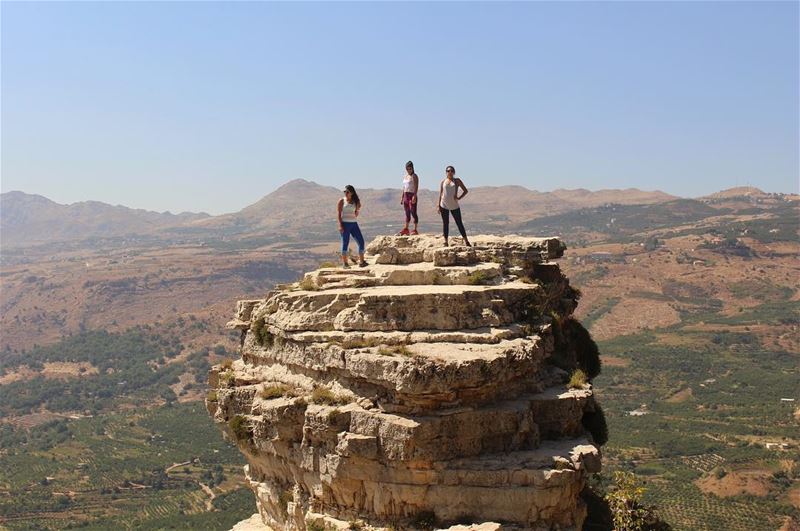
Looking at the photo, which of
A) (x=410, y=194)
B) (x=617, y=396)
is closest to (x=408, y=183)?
A: (x=410, y=194)

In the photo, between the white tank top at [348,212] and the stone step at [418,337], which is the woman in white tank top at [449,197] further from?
the stone step at [418,337]

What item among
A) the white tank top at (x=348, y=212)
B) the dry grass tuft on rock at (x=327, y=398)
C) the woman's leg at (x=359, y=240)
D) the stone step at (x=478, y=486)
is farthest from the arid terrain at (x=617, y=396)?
the dry grass tuft on rock at (x=327, y=398)

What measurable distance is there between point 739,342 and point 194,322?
368 ft

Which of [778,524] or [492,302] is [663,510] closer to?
[778,524]

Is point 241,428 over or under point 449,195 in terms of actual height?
under

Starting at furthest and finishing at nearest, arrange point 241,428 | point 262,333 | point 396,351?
point 262,333 < point 241,428 < point 396,351

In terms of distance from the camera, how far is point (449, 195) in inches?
802

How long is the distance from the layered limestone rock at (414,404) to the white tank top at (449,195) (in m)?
1.40

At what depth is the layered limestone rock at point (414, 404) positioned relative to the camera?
14406 millimetres

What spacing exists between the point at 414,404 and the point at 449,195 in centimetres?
720

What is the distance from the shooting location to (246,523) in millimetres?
20938

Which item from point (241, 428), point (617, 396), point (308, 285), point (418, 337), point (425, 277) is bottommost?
point (617, 396)

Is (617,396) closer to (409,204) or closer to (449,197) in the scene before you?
(409,204)

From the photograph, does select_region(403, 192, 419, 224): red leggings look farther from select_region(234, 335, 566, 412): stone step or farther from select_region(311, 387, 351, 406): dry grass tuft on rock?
select_region(311, 387, 351, 406): dry grass tuft on rock
